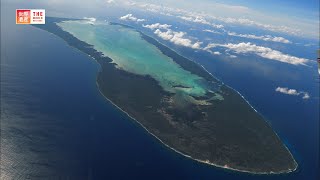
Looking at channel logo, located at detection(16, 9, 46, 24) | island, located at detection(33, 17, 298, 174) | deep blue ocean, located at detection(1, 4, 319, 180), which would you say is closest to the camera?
channel logo, located at detection(16, 9, 46, 24)

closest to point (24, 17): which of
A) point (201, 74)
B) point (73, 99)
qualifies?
point (73, 99)

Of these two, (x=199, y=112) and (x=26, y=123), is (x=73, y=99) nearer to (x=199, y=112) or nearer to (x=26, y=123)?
(x=26, y=123)

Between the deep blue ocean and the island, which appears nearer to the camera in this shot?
the deep blue ocean

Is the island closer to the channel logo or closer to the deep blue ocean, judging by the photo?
the deep blue ocean

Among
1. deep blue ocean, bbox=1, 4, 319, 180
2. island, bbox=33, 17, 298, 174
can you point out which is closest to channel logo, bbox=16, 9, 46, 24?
deep blue ocean, bbox=1, 4, 319, 180

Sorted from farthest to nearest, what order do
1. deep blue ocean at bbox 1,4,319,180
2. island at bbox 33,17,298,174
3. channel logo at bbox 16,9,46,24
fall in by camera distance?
island at bbox 33,17,298,174 → deep blue ocean at bbox 1,4,319,180 → channel logo at bbox 16,9,46,24

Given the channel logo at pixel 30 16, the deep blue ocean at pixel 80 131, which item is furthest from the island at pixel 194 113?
the channel logo at pixel 30 16

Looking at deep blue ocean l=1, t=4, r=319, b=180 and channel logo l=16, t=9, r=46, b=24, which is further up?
channel logo l=16, t=9, r=46, b=24
